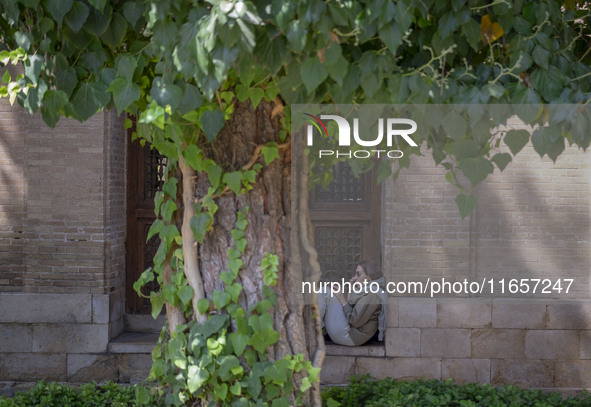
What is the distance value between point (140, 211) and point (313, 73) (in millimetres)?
6132

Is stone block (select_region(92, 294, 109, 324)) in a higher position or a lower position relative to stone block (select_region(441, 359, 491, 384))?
higher

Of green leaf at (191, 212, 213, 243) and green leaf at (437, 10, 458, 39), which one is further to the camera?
green leaf at (191, 212, 213, 243)

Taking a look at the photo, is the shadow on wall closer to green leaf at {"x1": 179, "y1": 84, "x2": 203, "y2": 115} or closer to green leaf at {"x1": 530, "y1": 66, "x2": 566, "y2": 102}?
green leaf at {"x1": 179, "y1": 84, "x2": 203, "y2": 115}

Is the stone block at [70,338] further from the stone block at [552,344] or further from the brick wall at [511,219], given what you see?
the stone block at [552,344]

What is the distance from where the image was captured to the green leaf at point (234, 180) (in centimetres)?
386

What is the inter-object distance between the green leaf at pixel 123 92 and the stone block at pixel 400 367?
17.3 feet

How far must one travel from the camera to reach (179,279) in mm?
4148

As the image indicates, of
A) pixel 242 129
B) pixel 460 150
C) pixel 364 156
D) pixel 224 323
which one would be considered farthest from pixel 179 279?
pixel 460 150

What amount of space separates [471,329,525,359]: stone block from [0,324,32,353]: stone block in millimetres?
4707

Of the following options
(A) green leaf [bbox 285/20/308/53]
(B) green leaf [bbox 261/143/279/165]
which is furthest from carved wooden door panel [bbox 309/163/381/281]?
(A) green leaf [bbox 285/20/308/53]

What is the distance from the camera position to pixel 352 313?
24.7 ft

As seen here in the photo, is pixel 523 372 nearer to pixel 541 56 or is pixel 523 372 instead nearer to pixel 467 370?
pixel 467 370

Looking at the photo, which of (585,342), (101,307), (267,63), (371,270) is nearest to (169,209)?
(267,63)

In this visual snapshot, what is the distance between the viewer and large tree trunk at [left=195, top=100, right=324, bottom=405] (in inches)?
157
